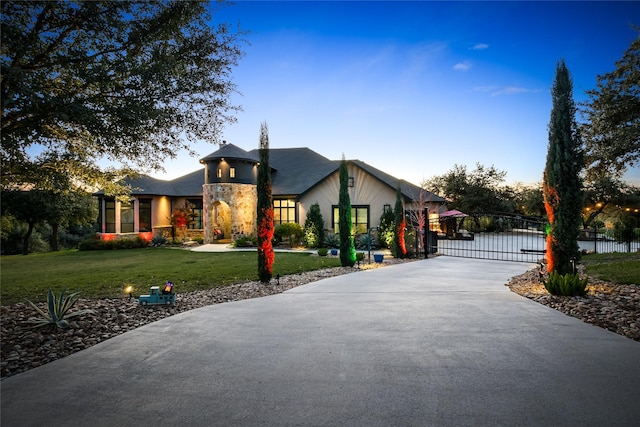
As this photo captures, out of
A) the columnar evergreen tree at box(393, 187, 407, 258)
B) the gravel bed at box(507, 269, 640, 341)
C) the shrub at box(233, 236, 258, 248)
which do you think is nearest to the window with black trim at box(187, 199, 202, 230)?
the shrub at box(233, 236, 258, 248)

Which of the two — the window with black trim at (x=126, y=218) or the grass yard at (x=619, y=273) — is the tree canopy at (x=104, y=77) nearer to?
the grass yard at (x=619, y=273)

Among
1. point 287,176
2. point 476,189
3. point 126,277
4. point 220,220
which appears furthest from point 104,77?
point 476,189

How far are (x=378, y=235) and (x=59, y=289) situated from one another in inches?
585

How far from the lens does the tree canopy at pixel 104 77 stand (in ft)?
14.4

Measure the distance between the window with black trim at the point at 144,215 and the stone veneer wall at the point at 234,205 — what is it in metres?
Answer: 4.59

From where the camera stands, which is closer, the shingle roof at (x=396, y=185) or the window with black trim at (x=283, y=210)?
the shingle roof at (x=396, y=185)

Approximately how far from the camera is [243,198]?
22125mm

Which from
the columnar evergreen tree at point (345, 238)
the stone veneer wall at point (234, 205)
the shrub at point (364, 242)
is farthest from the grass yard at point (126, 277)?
the stone veneer wall at point (234, 205)

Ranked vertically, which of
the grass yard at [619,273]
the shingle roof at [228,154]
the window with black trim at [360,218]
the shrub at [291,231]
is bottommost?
the grass yard at [619,273]

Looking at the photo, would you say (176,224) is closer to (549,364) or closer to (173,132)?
(173,132)

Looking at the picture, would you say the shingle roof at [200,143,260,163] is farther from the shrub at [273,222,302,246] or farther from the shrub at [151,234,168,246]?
the shrub at [151,234,168,246]

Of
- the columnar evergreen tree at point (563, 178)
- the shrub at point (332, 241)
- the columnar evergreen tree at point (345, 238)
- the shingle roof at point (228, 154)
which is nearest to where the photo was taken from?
the columnar evergreen tree at point (563, 178)

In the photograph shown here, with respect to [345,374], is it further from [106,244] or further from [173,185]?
[173,185]

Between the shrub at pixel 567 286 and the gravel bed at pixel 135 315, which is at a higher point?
the shrub at pixel 567 286
